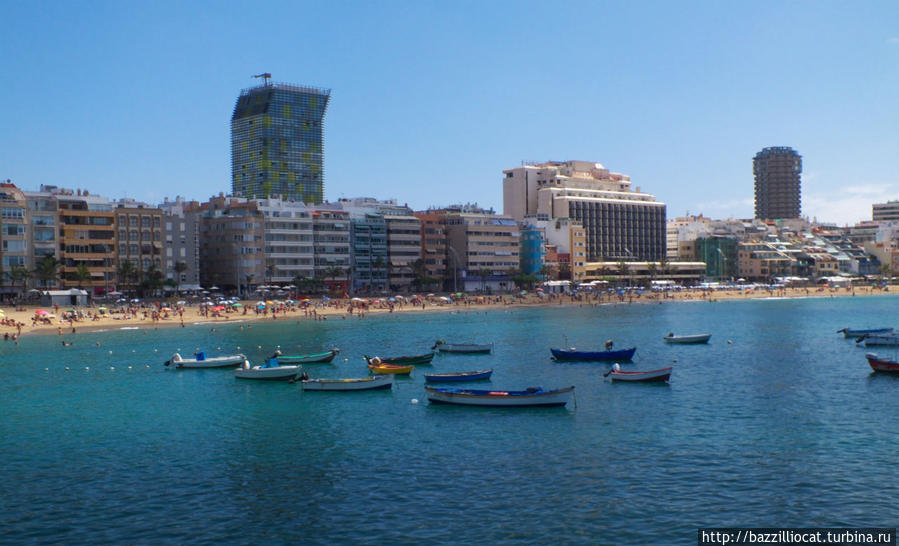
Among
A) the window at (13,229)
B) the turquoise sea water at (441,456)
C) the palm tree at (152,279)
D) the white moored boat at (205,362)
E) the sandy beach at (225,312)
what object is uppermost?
the window at (13,229)

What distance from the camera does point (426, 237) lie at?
17862cm

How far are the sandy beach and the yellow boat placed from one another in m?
50.0

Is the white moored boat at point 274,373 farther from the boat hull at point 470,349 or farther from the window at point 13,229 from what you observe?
the window at point 13,229

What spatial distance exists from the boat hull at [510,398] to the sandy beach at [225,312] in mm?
64294

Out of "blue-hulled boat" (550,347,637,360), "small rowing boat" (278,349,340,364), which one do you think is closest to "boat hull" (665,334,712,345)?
"blue-hulled boat" (550,347,637,360)

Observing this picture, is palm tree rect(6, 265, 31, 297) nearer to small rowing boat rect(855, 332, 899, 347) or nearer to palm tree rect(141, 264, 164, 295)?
palm tree rect(141, 264, 164, 295)

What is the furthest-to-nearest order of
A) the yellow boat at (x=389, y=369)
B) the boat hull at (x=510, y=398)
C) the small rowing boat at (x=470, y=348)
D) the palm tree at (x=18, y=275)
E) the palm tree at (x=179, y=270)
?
the palm tree at (x=179, y=270) < the palm tree at (x=18, y=275) < the small rowing boat at (x=470, y=348) < the yellow boat at (x=389, y=369) < the boat hull at (x=510, y=398)

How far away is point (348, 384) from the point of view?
5609cm

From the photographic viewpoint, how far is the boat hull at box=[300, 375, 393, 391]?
184 feet

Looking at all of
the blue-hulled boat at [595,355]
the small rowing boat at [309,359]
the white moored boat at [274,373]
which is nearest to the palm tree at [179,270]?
the small rowing boat at [309,359]

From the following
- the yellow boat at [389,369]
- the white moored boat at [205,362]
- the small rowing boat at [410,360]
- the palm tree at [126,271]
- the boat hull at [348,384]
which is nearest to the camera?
the boat hull at [348,384]

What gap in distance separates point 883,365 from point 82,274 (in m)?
111

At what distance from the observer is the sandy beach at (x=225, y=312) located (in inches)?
4092

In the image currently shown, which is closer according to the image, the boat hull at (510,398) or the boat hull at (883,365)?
the boat hull at (510,398)
